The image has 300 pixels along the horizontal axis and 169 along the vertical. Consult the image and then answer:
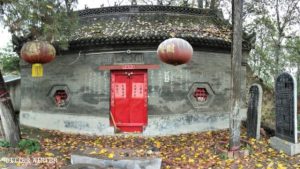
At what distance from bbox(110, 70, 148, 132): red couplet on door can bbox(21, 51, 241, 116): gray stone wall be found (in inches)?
8.3

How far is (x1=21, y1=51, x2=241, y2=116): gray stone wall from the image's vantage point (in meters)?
11.1

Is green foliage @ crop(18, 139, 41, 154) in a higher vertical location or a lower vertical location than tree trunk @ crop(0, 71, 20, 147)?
lower

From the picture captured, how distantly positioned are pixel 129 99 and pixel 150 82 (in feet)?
3.18

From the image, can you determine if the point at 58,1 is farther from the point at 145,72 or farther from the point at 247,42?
the point at 247,42

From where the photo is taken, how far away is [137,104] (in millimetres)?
11242

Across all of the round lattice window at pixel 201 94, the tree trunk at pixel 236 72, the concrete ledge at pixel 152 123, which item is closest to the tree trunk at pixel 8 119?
the concrete ledge at pixel 152 123

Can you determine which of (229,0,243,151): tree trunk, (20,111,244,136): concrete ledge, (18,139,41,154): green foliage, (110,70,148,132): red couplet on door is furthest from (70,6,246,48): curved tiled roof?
(18,139,41,154): green foliage

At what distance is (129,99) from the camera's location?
11.3 m

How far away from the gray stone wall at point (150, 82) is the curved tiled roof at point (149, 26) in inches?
23.6

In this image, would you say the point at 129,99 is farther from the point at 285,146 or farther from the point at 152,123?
the point at 285,146

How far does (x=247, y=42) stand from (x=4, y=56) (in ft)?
52.5

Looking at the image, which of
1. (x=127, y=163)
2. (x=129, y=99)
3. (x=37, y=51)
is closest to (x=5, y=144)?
(x=37, y=51)

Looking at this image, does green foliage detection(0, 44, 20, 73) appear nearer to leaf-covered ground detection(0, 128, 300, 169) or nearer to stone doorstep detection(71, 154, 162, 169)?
leaf-covered ground detection(0, 128, 300, 169)

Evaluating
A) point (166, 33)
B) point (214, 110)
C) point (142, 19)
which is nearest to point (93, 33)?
point (142, 19)
